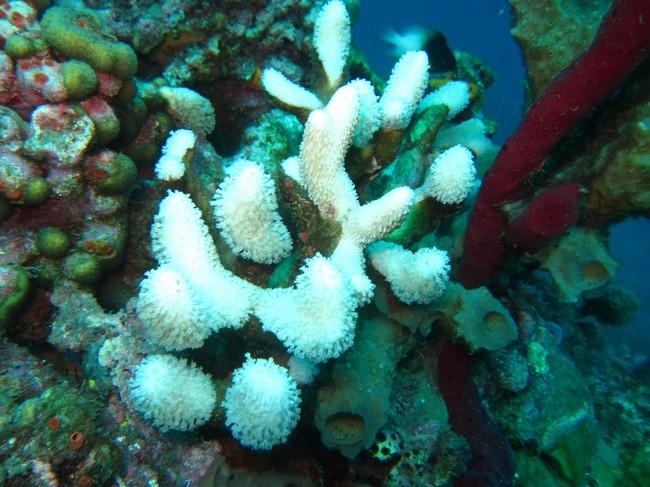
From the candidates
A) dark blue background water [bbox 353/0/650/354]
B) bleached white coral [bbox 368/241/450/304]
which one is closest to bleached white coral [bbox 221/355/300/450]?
bleached white coral [bbox 368/241/450/304]

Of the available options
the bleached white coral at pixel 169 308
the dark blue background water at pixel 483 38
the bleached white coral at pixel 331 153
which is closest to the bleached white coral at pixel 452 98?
the bleached white coral at pixel 331 153

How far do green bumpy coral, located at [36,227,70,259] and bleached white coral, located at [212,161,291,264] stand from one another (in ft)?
3.03

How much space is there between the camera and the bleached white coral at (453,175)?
214cm

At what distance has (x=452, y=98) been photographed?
124 inches

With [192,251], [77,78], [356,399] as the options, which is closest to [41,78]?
[77,78]

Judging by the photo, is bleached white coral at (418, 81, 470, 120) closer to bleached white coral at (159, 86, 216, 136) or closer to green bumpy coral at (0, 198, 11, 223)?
bleached white coral at (159, 86, 216, 136)

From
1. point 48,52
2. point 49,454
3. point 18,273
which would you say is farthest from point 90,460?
point 48,52

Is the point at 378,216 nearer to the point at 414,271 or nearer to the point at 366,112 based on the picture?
the point at 414,271

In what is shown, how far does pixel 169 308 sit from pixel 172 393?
1.39ft

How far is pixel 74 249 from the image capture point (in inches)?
89.8

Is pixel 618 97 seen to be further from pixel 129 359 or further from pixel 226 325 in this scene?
pixel 129 359

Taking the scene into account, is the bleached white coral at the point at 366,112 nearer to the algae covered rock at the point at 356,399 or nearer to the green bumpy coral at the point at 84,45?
the algae covered rock at the point at 356,399

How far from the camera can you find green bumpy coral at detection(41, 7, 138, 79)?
6.91 ft

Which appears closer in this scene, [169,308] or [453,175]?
[169,308]
